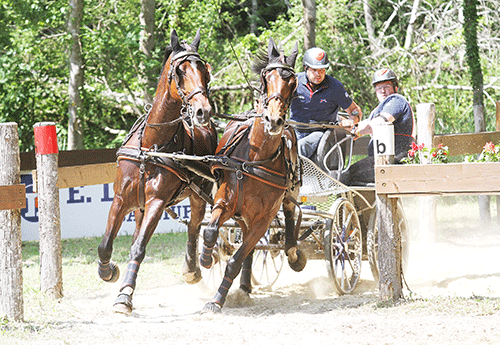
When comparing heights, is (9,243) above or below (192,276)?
above

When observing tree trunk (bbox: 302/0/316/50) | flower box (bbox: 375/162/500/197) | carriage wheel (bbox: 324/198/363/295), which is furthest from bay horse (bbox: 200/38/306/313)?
tree trunk (bbox: 302/0/316/50)

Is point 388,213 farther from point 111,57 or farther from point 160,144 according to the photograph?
point 111,57

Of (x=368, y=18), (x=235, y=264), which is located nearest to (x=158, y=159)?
(x=235, y=264)

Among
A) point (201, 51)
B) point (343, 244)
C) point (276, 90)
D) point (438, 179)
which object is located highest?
point (201, 51)

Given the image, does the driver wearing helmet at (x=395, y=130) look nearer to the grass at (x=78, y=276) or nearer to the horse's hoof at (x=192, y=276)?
the horse's hoof at (x=192, y=276)

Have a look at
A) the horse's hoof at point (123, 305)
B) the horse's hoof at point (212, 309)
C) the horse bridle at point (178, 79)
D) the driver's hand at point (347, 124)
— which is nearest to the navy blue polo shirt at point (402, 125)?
the driver's hand at point (347, 124)

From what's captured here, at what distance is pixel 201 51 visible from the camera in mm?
13008

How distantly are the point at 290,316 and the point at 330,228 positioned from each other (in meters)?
1.27

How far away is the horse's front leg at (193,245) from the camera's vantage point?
5.98m

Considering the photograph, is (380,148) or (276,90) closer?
(276,90)

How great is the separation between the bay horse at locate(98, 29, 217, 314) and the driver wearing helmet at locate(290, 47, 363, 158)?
1.40 metres

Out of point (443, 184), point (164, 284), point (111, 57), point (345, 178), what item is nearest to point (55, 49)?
point (111, 57)

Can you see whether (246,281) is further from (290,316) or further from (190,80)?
(190,80)

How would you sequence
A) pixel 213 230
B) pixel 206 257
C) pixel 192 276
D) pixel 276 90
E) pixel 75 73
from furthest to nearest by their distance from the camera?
1. pixel 75 73
2. pixel 192 276
3. pixel 206 257
4. pixel 213 230
5. pixel 276 90
